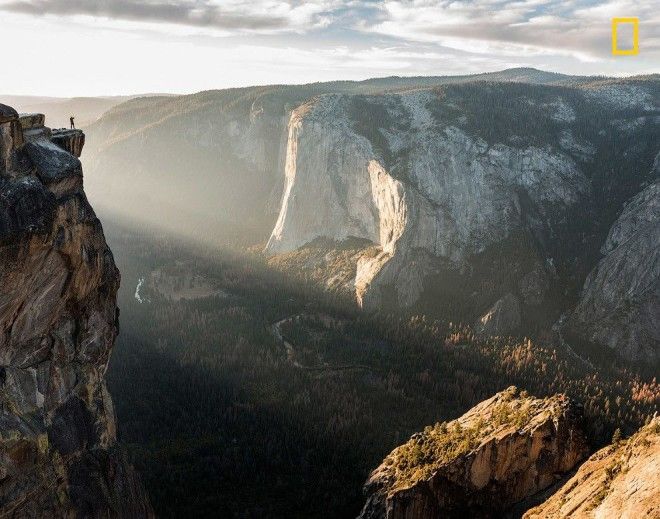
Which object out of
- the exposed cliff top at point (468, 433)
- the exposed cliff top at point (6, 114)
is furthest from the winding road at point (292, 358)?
the exposed cliff top at point (6, 114)

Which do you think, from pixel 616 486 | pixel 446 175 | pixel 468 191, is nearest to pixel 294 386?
pixel 616 486

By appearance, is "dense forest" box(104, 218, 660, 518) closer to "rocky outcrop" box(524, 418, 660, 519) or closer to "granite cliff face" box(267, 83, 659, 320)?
"granite cliff face" box(267, 83, 659, 320)

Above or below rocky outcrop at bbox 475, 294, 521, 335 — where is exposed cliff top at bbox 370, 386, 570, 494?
above

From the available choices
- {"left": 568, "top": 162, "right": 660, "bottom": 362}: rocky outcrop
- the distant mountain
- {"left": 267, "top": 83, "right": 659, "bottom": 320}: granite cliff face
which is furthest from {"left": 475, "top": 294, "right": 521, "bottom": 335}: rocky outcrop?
{"left": 568, "top": 162, "right": 660, "bottom": 362}: rocky outcrop

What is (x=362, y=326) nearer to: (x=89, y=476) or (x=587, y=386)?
(x=587, y=386)

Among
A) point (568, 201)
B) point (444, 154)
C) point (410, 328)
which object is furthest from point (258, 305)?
point (568, 201)

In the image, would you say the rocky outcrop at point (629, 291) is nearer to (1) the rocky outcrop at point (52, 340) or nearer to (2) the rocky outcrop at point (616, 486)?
(2) the rocky outcrop at point (616, 486)
